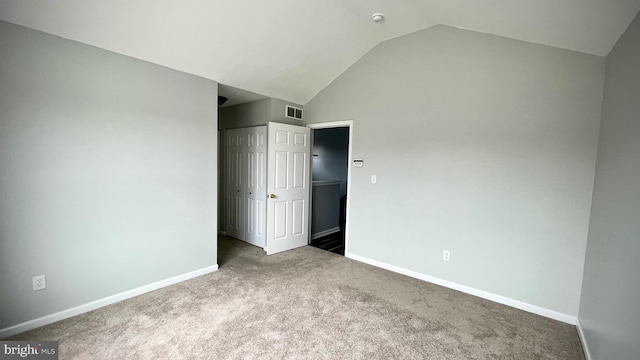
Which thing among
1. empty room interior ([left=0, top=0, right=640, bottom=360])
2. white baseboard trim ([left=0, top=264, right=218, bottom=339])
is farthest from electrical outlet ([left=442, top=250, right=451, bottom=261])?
white baseboard trim ([left=0, top=264, right=218, bottom=339])

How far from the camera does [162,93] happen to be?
8.93 feet

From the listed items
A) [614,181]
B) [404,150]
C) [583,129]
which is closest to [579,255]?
[614,181]

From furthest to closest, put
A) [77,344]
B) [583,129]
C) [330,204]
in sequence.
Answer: [330,204] → [583,129] → [77,344]

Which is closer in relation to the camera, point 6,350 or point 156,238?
point 6,350

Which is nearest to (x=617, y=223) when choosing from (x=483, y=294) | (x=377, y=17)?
(x=483, y=294)

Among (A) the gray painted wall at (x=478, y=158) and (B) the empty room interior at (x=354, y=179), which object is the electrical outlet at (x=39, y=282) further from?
(A) the gray painted wall at (x=478, y=158)

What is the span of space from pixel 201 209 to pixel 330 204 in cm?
266

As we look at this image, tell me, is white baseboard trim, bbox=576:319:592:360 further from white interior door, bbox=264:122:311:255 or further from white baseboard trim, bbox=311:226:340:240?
white baseboard trim, bbox=311:226:340:240

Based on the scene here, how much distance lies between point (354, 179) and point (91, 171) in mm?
2961

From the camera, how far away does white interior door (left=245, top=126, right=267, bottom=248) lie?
3977 millimetres

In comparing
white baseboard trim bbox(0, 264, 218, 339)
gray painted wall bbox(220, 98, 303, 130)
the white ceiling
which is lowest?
white baseboard trim bbox(0, 264, 218, 339)

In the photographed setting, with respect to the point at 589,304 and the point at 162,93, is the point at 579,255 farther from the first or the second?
the point at 162,93

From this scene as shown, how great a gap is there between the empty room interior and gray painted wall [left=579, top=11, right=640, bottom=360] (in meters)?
0.02

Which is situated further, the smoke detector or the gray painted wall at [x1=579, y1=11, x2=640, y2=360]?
the smoke detector
